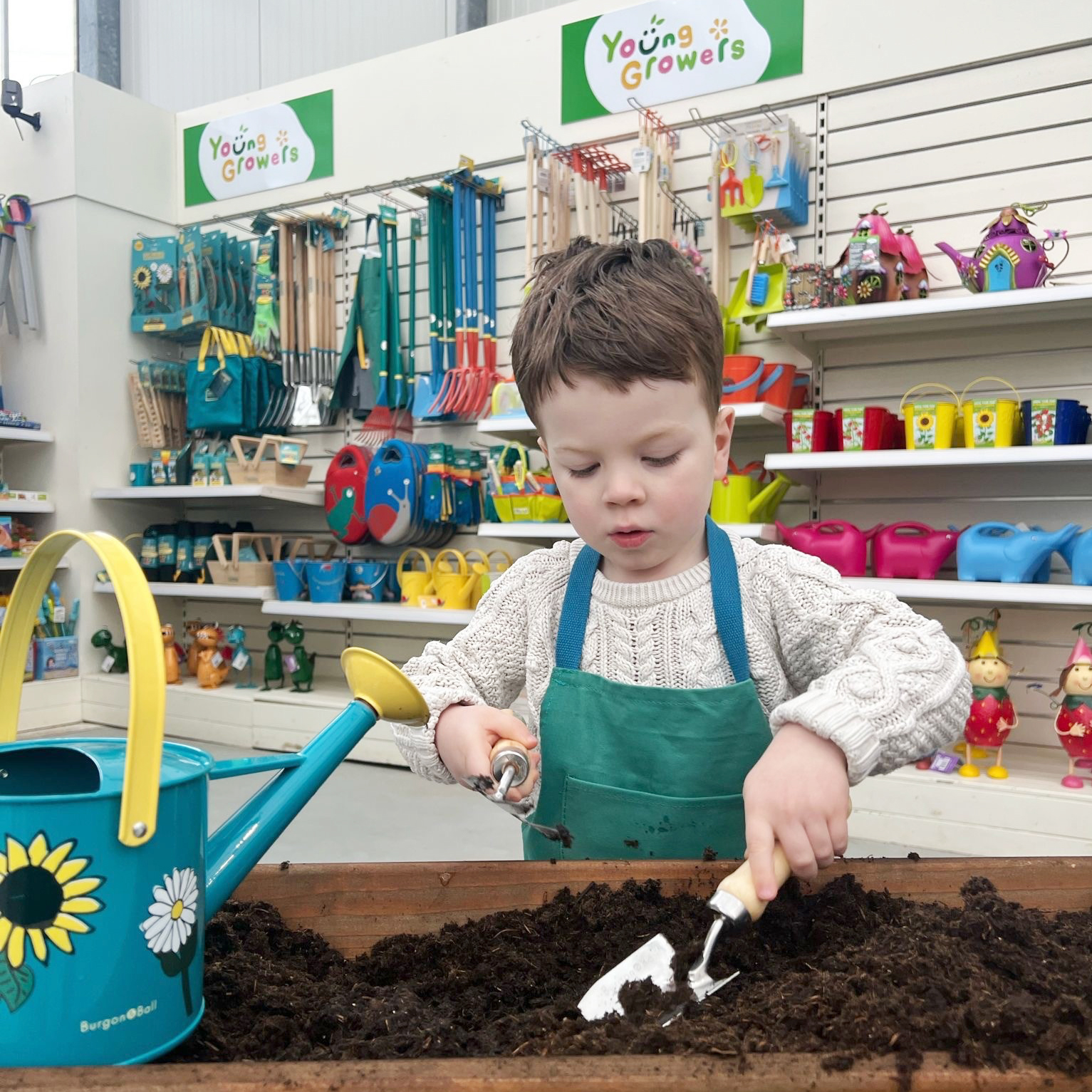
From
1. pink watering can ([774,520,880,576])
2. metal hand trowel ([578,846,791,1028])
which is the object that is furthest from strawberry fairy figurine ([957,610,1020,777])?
metal hand trowel ([578,846,791,1028])

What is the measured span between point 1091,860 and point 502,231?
336 centimetres

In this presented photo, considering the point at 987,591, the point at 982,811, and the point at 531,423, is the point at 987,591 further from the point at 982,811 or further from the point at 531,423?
the point at 531,423

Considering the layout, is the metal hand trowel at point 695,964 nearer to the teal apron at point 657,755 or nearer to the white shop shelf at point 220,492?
the teal apron at point 657,755

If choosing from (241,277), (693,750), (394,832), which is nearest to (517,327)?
(693,750)

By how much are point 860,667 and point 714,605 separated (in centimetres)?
26

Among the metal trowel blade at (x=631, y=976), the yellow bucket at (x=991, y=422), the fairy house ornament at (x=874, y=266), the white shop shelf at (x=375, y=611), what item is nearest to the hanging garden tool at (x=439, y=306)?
the white shop shelf at (x=375, y=611)

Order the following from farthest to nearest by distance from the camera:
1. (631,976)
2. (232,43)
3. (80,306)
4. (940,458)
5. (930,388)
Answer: (232,43)
(80,306)
(930,388)
(940,458)
(631,976)

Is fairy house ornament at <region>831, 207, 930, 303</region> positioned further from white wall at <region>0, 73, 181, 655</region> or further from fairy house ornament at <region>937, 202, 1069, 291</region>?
white wall at <region>0, 73, 181, 655</region>

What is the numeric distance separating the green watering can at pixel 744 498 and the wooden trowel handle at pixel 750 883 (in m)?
2.14

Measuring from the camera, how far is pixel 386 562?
147 inches

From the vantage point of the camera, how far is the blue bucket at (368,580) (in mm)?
3721

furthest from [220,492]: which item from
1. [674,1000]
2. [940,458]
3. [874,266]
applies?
[674,1000]

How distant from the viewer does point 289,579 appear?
150 inches

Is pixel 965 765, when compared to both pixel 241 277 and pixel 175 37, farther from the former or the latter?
pixel 175 37
